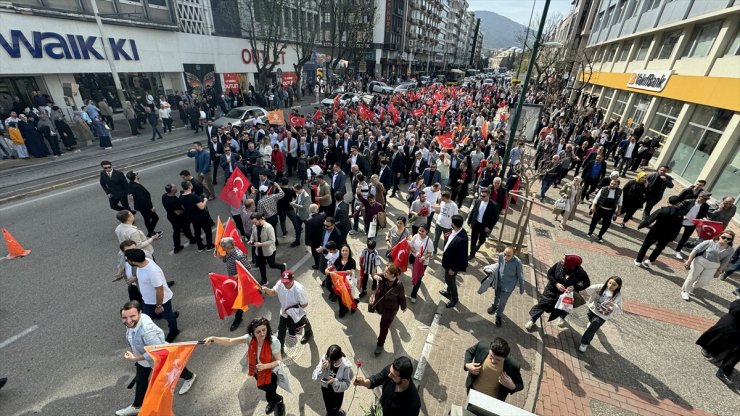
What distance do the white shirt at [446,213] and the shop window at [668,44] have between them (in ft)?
68.3

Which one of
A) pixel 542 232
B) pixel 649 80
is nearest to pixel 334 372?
pixel 542 232

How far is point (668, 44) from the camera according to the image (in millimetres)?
19594

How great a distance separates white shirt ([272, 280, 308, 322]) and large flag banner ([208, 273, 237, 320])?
0.88 meters

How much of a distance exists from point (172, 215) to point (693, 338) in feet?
37.0

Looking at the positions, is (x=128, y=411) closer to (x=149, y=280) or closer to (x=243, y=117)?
(x=149, y=280)

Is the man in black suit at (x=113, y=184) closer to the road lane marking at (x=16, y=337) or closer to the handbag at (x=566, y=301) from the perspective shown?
the road lane marking at (x=16, y=337)

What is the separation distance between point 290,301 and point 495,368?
3041 millimetres

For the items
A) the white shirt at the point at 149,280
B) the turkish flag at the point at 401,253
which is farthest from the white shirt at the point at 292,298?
the turkish flag at the point at 401,253

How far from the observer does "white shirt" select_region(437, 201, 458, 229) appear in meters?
7.71

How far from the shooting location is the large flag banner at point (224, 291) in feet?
17.3

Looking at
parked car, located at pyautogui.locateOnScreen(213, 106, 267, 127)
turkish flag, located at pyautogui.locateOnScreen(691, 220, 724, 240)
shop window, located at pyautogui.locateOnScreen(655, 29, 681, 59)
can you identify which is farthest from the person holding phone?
shop window, located at pyautogui.locateOnScreen(655, 29, 681, 59)

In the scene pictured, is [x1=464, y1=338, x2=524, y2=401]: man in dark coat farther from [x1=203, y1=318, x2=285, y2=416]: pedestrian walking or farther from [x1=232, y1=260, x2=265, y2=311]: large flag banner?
[x1=232, y1=260, x2=265, y2=311]: large flag banner

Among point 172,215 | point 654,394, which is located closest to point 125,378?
point 172,215

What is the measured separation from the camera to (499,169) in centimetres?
1073
